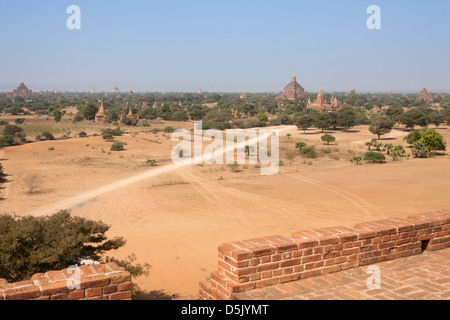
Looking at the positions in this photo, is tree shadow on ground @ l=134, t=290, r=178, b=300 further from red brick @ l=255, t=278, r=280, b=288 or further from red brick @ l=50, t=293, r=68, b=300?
red brick @ l=50, t=293, r=68, b=300

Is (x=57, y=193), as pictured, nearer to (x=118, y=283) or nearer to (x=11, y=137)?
(x=118, y=283)

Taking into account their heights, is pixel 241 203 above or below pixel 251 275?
below

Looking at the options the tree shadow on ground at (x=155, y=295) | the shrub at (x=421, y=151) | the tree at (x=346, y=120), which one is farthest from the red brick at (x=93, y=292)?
the tree at (x=346, y=120)

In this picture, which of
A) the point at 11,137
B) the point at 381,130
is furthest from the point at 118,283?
the point at 381,130

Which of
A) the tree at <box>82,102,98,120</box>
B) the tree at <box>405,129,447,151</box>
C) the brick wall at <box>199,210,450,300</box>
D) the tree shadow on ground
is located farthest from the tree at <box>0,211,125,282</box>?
the tree at <box>82,102,98,120</box>

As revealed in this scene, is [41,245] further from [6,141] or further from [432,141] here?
[432,141]
